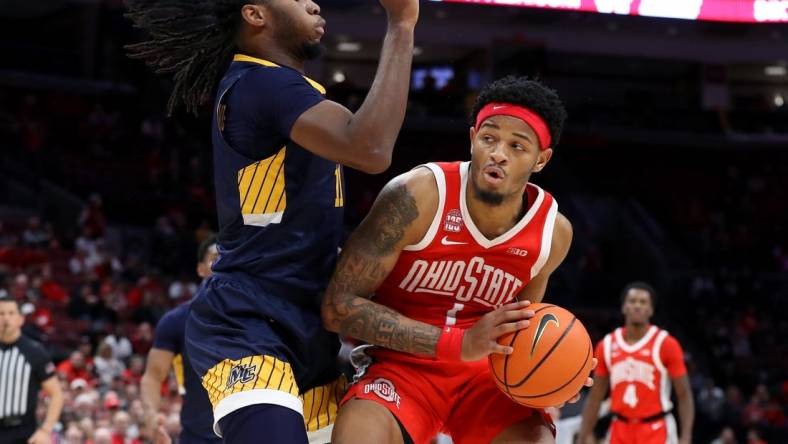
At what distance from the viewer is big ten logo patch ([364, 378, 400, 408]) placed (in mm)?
3639

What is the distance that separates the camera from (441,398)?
3.77m

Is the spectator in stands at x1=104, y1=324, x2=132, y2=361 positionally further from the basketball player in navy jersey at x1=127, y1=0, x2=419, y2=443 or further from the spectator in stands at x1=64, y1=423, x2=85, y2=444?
the basketball player in navy jersey at x1=127, y1=0, x2=419, y2=443

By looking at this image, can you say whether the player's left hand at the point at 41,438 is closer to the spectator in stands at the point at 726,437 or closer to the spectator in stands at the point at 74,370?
the spectator in stands at the point at 74,370

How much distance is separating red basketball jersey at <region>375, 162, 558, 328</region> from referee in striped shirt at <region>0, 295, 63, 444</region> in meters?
4.61

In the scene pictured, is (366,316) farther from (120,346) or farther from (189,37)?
(120,346)

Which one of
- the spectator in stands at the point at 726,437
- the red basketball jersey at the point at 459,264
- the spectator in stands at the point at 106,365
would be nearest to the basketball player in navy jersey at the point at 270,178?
the red basketball jersey at the point at 459,264

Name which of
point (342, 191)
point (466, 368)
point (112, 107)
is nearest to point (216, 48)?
point (342, 191)

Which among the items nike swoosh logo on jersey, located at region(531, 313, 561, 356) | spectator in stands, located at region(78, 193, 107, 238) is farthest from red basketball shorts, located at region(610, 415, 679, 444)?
spectator in stands, located at region(78, 193, 107, 238)

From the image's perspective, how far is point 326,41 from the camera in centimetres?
2167

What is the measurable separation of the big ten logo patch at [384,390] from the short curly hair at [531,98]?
978 millimetres

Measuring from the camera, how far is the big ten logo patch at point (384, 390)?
3.64 meters

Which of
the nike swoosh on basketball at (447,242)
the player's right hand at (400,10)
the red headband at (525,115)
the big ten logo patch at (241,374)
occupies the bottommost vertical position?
the big ten logo patch at (241,374)

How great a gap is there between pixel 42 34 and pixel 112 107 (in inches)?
127

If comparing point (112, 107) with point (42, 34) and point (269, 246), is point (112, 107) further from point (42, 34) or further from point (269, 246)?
point (269, 246)
